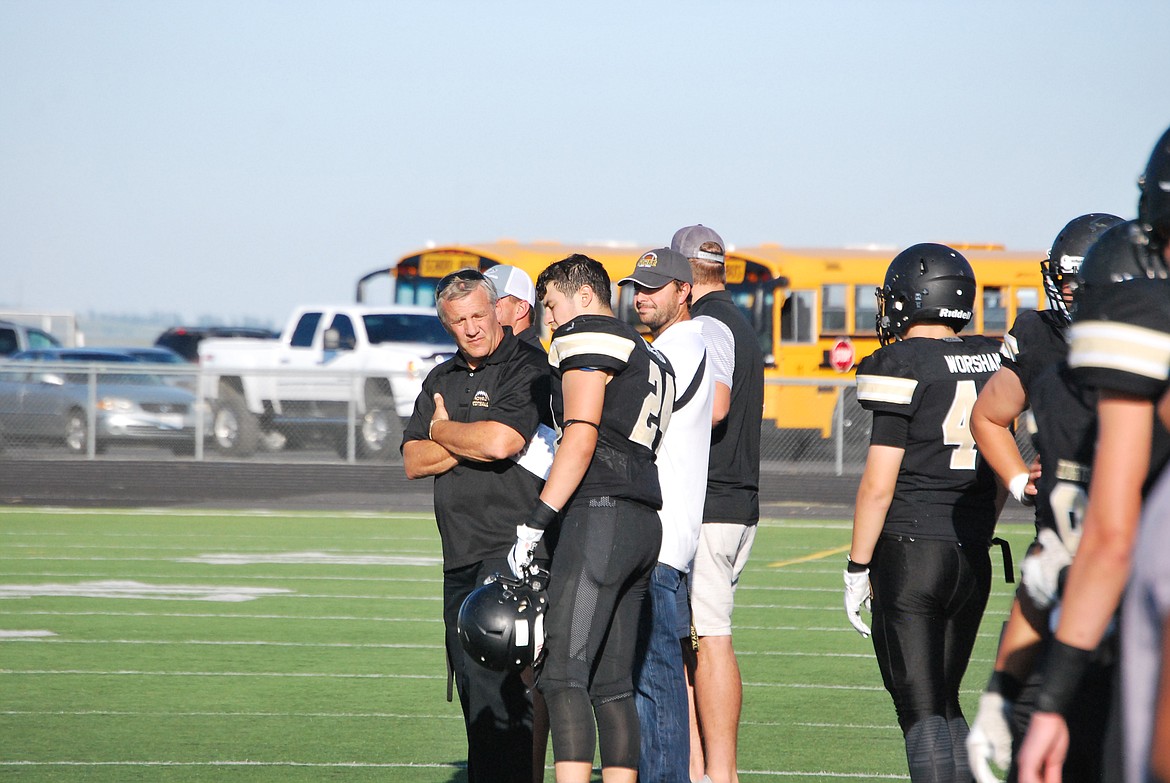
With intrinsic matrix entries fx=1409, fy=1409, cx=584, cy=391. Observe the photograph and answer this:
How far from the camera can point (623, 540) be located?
14.3 feet

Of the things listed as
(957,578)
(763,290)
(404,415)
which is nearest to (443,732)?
(957,578)

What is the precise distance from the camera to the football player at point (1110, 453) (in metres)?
2.27

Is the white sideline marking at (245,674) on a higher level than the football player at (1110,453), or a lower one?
lower

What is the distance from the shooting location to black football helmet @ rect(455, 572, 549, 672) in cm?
415

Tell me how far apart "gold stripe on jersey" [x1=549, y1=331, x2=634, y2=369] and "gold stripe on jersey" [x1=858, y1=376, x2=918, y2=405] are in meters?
0.80

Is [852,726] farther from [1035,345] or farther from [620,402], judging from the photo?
[1035,345]

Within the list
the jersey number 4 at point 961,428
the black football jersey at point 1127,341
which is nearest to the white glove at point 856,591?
the jersey number 4 at point 961,428

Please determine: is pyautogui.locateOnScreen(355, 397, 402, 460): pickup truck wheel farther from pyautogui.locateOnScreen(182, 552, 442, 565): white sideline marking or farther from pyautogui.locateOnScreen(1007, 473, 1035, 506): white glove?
pyautogui.locateOnScreen(1007, 473, 1035, 506): white glove

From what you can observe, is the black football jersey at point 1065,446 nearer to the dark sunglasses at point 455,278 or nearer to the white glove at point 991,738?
the white glove at point 991,738

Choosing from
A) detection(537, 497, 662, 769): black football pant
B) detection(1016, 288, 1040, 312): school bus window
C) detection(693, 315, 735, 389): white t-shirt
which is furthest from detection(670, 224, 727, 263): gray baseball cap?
detection(1016, 288, 1040, 312): school bus window

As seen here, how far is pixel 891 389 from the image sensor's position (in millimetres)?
4500

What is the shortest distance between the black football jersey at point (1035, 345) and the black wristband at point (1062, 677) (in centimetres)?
133

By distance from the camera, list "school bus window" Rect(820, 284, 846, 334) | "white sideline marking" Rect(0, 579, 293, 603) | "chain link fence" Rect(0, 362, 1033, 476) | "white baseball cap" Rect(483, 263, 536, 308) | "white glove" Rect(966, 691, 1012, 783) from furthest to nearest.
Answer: "school bus window" Rect(820, 284, 846, 334)
"chain link fence" Rect(0, 362, 1033, 476)
"white sideline marking" Rect(0, 579, 293, 603)
"white baseball cap" Rect(483, 263, 536, 308)
"white glove" Rect(966, 691, 1012, 783)

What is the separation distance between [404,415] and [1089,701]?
18634 mm
